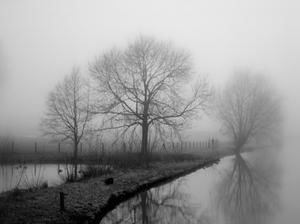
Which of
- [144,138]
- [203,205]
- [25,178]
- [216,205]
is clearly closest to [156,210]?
[203,205]

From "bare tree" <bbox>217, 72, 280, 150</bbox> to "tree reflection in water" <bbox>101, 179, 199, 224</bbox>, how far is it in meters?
41.4

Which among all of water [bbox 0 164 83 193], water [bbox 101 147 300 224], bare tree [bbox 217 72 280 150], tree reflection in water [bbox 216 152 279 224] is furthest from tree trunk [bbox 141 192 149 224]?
bare tree [bbox 217 72 280 150]

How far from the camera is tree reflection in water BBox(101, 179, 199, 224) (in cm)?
827

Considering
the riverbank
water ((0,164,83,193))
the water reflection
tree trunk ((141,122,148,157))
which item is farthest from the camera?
tree trunk ((141,122,148,157))

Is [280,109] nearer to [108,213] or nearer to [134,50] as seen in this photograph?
[134,50]

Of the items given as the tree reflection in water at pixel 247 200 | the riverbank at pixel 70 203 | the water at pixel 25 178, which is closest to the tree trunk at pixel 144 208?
the riverbank at pixel 70 203

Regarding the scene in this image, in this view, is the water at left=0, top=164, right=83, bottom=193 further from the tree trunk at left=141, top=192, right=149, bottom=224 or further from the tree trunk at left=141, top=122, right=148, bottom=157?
the tree trunk at left=141, top=122, right=148, bottom=157

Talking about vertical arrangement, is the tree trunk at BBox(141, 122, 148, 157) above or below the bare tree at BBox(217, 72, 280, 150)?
below

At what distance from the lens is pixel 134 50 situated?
29375 millimetres

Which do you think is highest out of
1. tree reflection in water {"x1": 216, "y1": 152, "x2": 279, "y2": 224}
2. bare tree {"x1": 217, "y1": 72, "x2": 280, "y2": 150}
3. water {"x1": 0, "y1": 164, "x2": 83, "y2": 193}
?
bare tree {"x1": 217, "y1": 72, "x2": 280, "y2": 150}

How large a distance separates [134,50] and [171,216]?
75.0 feet

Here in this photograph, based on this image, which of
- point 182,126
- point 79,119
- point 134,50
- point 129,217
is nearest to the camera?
point 129,217

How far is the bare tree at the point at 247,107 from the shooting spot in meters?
52.1

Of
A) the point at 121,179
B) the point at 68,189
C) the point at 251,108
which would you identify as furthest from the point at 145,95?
the point at 251,108
